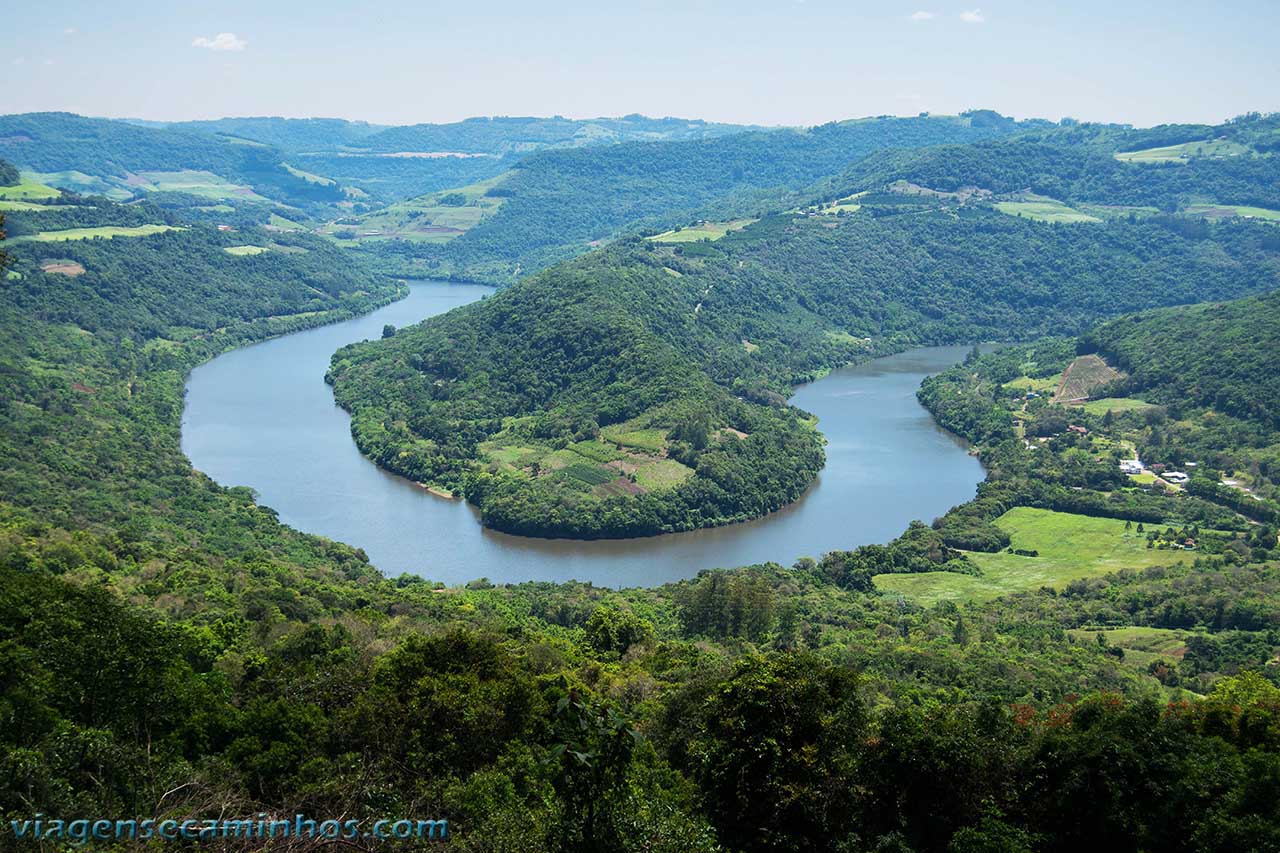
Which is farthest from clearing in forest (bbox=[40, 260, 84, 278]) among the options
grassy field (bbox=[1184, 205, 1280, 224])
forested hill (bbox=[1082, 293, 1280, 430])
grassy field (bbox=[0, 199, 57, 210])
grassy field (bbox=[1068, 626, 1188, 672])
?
grassy field (bbox=[1184, 205, 1280, 224])

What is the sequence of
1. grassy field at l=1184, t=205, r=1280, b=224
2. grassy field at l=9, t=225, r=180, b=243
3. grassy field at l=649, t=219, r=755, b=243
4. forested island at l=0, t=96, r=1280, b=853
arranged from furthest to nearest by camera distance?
grassy field at l=1184, t=205, r=1280, b=224, grassy field at l=649, t=219, r=755, b=243, grassy field at l=9, t=225, r=180, b=243, forested island at l=0, t=96, r=1280, b=853

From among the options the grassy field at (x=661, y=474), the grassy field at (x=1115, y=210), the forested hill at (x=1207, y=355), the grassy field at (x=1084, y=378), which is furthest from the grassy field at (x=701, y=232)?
the grassy field at (x=661, y=474)

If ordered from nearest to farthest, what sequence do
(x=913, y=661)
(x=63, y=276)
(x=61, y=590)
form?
1. (x=61, y=590)
2. (x=913, y=661)
3. (x=63, y=276)

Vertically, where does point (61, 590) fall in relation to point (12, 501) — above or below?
above

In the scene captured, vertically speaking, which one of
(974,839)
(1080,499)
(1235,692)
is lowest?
(1080,499)

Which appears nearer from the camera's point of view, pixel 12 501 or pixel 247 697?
pixel 247 697

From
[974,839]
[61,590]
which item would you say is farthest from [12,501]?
[974,839]

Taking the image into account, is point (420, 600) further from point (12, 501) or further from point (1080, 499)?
point (1080, 499)

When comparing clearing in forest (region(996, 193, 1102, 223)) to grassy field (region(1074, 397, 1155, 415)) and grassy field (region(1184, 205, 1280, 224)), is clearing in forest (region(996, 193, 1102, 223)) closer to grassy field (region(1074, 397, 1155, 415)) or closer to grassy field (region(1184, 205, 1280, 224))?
grassy field (region(1184, 205, 1280, 224))
